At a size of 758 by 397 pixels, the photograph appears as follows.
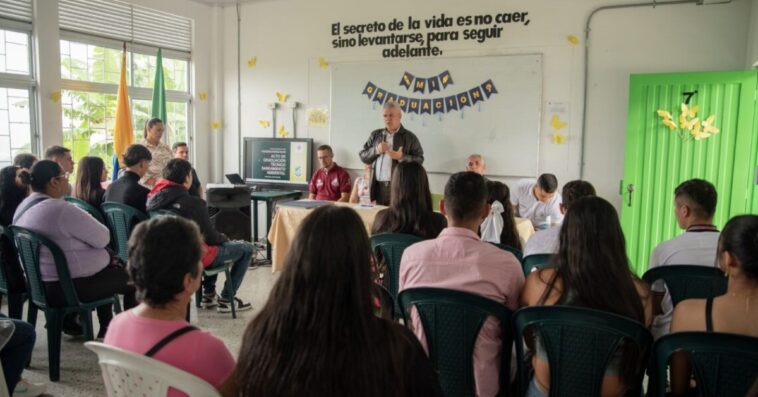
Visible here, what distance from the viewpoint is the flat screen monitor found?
22.1ft

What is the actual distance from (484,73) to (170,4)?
3.92 m

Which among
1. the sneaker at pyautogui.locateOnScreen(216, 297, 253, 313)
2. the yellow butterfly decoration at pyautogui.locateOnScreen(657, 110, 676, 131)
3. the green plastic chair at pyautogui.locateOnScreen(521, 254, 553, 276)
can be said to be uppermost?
the yellow butterfly decoration at pyautogui.locateOnScreen(657, 110, 676, 131)

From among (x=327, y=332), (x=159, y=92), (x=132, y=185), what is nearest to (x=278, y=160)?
(x=159, y=92)

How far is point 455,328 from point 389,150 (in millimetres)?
3516

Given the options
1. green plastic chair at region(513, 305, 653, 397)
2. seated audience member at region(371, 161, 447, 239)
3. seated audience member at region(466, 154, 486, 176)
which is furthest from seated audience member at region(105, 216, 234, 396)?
seated audience member at region(466, 154, 486, 176)

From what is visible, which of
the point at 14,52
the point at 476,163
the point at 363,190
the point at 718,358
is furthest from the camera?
the point at 363,190

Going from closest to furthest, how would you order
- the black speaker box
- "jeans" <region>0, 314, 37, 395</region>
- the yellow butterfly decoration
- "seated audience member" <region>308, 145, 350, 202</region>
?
"jeans" <region>0, 314, 37, 395</region>, the yellow butterfly decoration, the black speaker box, "seated audience member" <region>308, 145, 350, 202</region>

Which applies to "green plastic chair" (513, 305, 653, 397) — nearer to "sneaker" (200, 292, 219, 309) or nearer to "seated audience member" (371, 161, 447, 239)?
"seated audience member" (371, 161, 447, 239)

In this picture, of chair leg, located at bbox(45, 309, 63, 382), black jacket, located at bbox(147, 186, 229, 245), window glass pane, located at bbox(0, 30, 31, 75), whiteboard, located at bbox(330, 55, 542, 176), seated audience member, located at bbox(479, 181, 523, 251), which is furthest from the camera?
whiteboard, located at bbox(330, 55, 542, 176)

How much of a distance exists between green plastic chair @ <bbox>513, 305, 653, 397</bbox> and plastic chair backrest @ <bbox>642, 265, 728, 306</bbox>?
1.97 ft

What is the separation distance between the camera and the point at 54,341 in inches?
116

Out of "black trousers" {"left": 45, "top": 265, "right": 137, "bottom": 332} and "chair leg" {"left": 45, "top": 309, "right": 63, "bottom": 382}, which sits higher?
"black trousers" {"left": 45, "top": 265, "right": 137, "bottom": 332}

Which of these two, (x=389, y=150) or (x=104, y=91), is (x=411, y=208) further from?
(x=104, y=91)

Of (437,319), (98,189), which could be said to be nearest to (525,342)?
(437,319)
